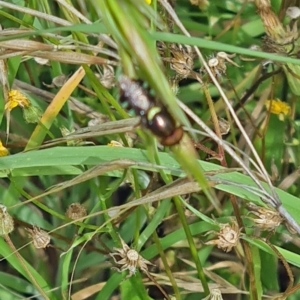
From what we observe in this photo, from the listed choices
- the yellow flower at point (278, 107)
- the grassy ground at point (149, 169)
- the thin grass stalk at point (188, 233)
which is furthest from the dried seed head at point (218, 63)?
the yellow flower at point (278, 107)

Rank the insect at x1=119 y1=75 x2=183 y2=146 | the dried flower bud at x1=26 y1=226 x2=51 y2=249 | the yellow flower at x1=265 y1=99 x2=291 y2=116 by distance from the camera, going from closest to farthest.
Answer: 1. the insect at x1=119 y1=75 x2=183 y2=146
2. the dried flower bud at x1=26 y1=226 x2=51 y2=249
3. the yellow flower at x1=265 y1=99 x2=291 y2=116

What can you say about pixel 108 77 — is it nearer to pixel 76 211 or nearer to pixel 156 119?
pixel 76 211

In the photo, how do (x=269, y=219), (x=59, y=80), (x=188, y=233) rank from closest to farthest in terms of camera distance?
(x=269, y=219) < (x=188, y=233) < (x=59, y=80)

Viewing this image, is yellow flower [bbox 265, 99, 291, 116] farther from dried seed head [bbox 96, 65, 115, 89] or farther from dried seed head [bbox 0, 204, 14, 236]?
dried seed head [bbox 0, 204, 14, 236]

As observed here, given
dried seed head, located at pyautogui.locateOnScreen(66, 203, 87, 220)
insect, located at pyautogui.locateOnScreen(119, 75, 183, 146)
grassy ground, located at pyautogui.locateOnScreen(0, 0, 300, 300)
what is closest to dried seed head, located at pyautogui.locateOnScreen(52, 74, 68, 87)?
grassy ground, located at pyautogui.locateOnScreen(0, 0, 300, 300)

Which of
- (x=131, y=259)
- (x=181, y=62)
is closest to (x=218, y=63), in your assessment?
(x=181, y=62)

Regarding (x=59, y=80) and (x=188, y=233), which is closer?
(x=188, y=233)

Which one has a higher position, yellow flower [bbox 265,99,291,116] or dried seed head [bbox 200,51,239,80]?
dried seed head [bbox 200,51,239,80]

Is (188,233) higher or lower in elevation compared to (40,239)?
lower
